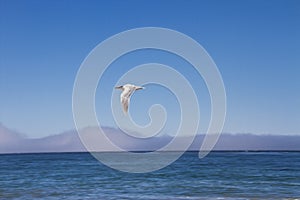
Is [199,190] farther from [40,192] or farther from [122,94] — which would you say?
[122,94]

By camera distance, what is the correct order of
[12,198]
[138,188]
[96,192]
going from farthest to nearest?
[138,188] → [96,192] → [12,198]

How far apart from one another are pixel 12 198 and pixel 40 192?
334 cm

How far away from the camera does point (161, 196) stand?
27359mm

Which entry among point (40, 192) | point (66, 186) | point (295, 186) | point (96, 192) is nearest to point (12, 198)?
point (40, 192)

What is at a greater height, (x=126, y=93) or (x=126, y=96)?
(x=126, y=93)

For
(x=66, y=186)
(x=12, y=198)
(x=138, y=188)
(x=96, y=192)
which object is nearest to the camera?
(x=12, y=198)

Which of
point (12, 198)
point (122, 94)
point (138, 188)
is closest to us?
point (122, 94)

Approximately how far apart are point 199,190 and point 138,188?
162 inches

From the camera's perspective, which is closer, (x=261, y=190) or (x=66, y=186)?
(x=261, y=190)

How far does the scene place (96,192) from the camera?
1157 inches

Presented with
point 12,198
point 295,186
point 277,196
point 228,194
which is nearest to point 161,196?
point 228,194

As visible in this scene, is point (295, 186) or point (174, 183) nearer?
point (295, 186)

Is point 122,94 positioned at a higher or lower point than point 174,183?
higher

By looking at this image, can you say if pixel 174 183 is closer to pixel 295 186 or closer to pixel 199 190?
pixel 199 190
